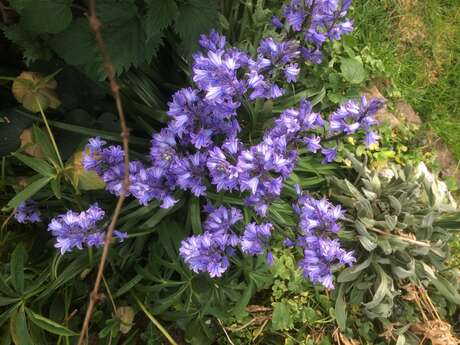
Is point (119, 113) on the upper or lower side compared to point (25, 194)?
upper

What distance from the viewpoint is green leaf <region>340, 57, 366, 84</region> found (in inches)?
112

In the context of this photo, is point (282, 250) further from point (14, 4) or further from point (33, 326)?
point (14, 4)

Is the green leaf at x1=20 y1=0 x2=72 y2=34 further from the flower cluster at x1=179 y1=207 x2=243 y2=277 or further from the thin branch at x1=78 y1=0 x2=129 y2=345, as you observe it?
the flower cluster at x1=179 y1=207 x2=243 y2=277

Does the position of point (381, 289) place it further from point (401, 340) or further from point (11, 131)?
point (11, 131)

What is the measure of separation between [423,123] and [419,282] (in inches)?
55.9

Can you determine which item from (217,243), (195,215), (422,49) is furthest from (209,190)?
(422,49)

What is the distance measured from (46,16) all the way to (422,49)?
3.12 metres

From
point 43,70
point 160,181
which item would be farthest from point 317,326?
point 43,70

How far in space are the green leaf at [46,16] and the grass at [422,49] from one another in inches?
94.9

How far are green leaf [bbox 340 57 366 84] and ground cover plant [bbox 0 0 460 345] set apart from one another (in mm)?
10

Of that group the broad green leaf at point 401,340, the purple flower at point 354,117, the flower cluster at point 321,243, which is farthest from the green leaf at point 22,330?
the broad green leaf at point 401,340

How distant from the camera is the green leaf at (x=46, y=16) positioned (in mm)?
1820

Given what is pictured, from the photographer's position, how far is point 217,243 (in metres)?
1.84

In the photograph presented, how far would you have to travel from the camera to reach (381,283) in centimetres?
269
